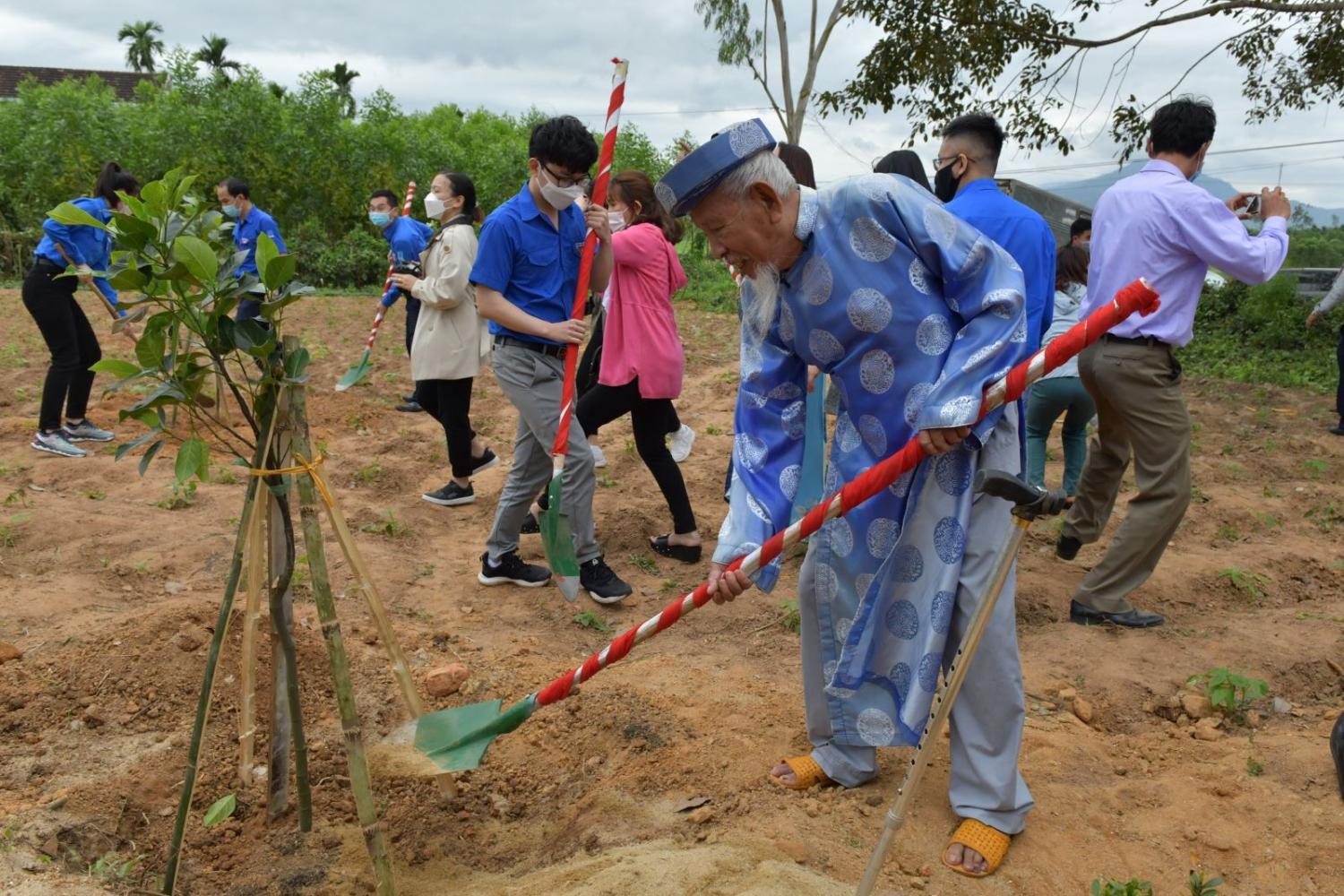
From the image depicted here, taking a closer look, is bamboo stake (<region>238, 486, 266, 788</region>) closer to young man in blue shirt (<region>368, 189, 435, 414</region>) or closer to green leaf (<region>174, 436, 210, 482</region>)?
green leaf (<region>174, 436, 210, 482</region>)

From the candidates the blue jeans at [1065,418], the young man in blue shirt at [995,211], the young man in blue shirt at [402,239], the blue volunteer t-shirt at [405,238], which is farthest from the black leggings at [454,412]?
the blue jeans at [1065,418]

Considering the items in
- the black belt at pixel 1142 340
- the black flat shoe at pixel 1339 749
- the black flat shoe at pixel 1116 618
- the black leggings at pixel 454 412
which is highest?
the black belt at pixel 1142 340

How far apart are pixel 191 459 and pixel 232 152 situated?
1690cm

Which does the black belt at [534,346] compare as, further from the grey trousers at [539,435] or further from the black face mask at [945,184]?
the black face mask at [945,184]

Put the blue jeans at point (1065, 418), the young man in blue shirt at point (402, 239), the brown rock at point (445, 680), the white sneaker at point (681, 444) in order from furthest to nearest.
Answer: the young man in blue shirt at point (402, 239) < the white sneaker at point (681, 444) < the blue jeans at point (1065, 418) < the brown rock at point (445, 680)

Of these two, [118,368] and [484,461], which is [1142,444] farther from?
[484,461]

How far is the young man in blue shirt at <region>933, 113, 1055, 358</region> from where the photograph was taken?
3.51 m

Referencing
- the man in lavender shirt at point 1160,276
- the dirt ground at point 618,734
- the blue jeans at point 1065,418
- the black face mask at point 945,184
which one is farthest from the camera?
the blue jeans at point 1065,418

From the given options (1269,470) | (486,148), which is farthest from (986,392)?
(486,148)

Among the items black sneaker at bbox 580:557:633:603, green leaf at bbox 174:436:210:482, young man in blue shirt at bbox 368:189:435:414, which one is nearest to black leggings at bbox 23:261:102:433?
young man in blue shirt at bbox 368:189:435:414

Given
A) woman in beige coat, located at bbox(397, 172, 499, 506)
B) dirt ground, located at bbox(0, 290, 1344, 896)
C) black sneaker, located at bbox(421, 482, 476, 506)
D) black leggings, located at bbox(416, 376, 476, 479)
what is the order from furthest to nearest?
black sneaker, located at bbox(421, 482, 476, 506) → black leggings, located at bbox(416, 376, 476, 479) → woman in beige coat, located at bbox(397, 172, 499, 506) → dirt ground, located at bbox(0, 290, 1344, 896)

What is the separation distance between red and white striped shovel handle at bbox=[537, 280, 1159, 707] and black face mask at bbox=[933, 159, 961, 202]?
65.7 inches

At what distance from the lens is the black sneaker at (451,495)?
19.5ft

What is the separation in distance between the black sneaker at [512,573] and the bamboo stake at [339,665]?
2288 millimetres
